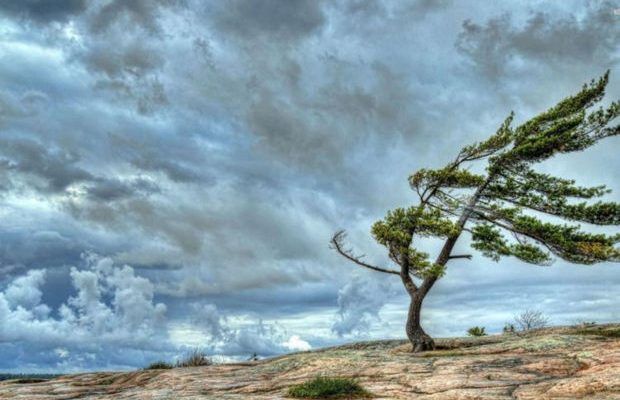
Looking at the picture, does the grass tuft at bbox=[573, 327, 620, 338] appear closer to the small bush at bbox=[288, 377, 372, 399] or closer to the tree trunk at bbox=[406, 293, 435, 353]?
the tree trunk at bbox=[406, 293, 435, 353]

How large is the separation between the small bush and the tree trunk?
13035 millimetres

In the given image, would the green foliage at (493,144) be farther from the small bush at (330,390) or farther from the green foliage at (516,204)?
the small bush at (330,390)

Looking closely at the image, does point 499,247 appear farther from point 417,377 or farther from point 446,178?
point 417,377

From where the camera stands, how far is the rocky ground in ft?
48.5

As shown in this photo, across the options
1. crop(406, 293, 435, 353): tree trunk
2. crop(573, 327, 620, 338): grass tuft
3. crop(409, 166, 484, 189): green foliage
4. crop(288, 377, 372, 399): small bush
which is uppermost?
crop(409, 166, 484, 189): green foliage

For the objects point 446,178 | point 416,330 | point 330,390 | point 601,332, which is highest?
point 446,178

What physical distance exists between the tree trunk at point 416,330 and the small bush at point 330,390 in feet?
42.8

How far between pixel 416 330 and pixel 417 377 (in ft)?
39.3

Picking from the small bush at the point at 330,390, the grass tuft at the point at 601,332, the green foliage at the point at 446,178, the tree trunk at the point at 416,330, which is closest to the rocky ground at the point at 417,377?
the grass tuft at the point at 601,332

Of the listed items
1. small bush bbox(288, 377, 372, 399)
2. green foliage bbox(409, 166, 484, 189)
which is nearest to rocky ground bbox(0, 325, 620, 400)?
small bush bbox(288, 377, 372, 399)

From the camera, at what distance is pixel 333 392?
52.9 feet

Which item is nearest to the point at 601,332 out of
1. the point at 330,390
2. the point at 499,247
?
the point at 499,247

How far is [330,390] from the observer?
1612 cm

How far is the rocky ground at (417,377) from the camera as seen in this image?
582 inches
